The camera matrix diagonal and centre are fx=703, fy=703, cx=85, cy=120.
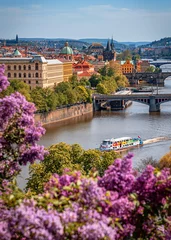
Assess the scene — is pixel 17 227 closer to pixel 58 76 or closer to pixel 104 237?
pixel 104 237

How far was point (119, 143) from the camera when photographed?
2830cm

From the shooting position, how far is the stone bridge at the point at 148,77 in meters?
78.5

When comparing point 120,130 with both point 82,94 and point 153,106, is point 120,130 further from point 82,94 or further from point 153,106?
point 82,94

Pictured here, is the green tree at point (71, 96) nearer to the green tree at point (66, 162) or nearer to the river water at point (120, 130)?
the river water at point (120, 130)

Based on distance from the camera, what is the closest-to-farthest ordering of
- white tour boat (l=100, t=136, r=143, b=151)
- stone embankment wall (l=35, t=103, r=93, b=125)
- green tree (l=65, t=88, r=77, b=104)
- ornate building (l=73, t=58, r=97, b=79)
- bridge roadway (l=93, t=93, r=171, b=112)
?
white tour boat (l=100, t=136, r=143, b=151) → stone embankment wall (l=35, t=103, r=93, b=125) → green tree (l=65, t=88, r=77, b=104) → bridge roadway (l=93, t=93, r=171, b=112) → ornate building (l=73, t=58, r=97, b=79)

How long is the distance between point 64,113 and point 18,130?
115 ft

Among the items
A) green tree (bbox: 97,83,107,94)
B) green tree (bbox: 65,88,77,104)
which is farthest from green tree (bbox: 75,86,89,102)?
green tree (bbox: 97,83,107,94)

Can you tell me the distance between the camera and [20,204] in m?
4.98

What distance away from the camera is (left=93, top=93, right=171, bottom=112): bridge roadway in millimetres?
45100

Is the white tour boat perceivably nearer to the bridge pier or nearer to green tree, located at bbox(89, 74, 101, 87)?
the bridge pier

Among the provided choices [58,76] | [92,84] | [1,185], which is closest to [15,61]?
[58,76]

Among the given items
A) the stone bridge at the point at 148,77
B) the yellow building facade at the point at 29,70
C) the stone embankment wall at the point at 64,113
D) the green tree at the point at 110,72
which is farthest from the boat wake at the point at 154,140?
the stone bridge at the point at 148,77

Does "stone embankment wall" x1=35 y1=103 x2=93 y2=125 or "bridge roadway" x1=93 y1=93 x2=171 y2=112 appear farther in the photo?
"bridge roadway" x1=93 y1=93 x2=171 y2=112

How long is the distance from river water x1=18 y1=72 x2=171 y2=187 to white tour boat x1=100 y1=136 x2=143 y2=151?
0.39 meters
